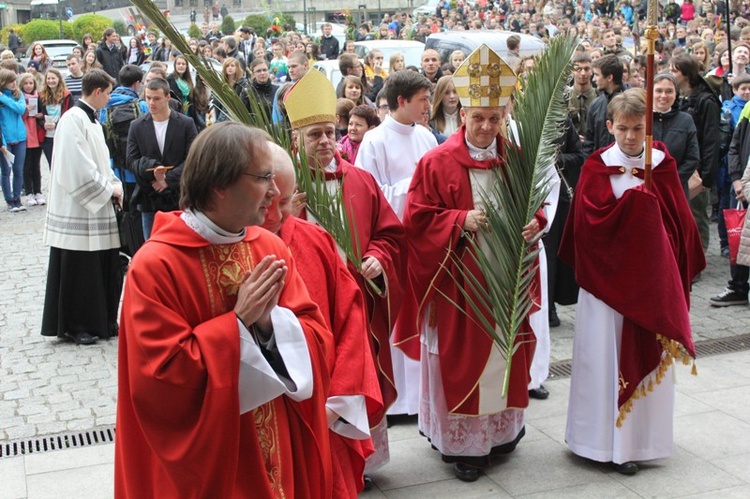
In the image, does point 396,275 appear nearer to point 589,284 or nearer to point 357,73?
point 589,284

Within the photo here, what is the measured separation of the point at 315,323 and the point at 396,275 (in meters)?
1.74

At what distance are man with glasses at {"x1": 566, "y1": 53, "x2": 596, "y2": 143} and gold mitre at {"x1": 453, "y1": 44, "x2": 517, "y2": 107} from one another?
3.87 metres

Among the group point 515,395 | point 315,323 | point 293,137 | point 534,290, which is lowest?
point 515,395

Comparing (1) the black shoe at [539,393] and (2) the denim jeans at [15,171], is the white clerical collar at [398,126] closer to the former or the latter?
(1) the black shoe at [539,393]

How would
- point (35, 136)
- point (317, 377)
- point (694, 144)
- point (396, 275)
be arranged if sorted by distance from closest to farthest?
point (317, 377) → point (396, 275) → point (694, 144) → point (35, 136)

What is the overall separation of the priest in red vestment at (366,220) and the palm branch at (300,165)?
7 cm

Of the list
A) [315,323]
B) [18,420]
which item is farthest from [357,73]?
[315,323]

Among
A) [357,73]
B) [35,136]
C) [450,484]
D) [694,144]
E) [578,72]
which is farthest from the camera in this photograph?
[35,136]

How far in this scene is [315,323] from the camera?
10.4ft

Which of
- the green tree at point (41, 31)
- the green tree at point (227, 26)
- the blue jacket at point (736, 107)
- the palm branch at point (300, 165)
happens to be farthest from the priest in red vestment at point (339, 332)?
the green tree at point (227, 26)

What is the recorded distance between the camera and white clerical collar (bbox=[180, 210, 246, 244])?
294 centimetres

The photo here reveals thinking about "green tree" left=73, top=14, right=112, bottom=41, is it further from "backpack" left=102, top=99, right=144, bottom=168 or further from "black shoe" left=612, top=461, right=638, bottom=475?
"black shoe" left=612, top=461, right=638, bottom=475

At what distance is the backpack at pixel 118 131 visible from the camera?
29.1ft

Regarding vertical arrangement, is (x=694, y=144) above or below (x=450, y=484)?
above
